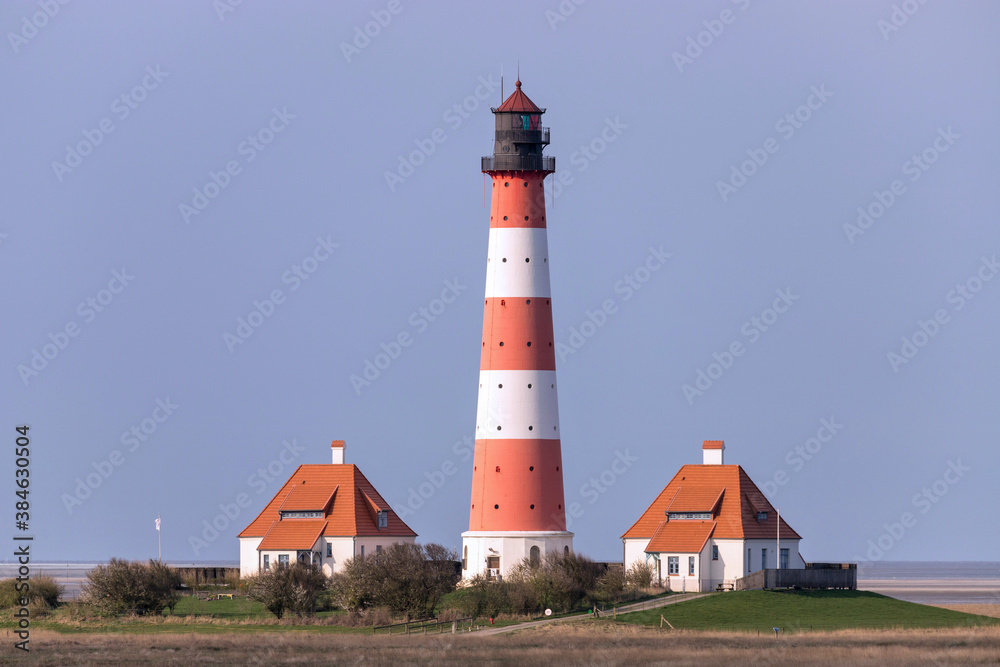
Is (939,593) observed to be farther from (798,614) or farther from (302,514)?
(798,614)

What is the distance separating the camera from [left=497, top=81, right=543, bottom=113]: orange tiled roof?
250 ft

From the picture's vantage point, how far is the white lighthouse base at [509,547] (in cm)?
7406

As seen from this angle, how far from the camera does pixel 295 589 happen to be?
6962cm

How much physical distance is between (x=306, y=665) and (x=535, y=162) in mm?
30180

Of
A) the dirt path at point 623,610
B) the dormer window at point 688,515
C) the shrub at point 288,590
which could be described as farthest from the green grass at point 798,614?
the shrub at point 288,590

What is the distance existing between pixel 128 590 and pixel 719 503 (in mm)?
25580

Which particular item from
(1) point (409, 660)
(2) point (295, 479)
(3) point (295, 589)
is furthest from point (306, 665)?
(2) point (295, 479)

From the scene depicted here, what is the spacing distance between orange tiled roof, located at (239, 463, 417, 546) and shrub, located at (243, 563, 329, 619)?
9.77 m

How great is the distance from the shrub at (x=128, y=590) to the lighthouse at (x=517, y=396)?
43.2 ft

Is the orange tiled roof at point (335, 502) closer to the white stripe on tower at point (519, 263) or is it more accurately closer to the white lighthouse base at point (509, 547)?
the white lighthouse base at point (509, 547)

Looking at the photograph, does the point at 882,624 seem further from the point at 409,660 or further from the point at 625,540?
the point at 409,660

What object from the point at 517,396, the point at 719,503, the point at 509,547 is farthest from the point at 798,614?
the point at 517,396

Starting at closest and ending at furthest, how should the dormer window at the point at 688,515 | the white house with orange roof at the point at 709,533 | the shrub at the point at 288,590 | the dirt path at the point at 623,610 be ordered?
the dirt path at the point at 623,610
the shrub at the point at 288,590
the white house with orange roof at the point at 709,533
the dormer window at the point at 688,515

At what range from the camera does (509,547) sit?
7419cm
